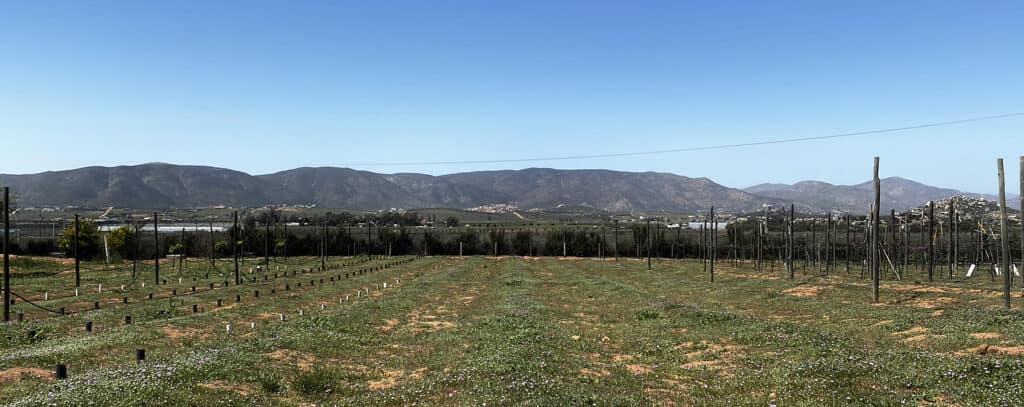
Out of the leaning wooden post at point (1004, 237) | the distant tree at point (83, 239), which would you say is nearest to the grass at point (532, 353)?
the leaning wooden post at point (1004, 237)

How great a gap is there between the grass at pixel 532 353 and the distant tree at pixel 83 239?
4992cm

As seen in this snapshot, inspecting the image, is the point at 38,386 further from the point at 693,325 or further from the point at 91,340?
the point at 693,325

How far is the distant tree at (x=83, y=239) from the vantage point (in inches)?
3059

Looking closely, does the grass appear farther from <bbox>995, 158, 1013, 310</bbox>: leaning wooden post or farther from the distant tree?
the distant tree

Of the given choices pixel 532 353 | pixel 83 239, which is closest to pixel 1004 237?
pixel 532 353

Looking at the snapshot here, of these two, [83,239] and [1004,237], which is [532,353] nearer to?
[1004,237]

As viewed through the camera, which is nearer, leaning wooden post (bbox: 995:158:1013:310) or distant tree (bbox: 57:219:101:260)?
leaning wooden post (bbox: 995:158:1013:310)

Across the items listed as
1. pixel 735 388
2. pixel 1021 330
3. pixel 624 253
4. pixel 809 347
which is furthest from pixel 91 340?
pixel 624 253

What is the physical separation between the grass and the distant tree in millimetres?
49918

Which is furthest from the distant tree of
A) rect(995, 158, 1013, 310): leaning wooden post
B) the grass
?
rect(995, 158, 1013, 310): leaning wooden post

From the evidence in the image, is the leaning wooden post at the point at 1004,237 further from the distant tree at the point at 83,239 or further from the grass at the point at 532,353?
the distant tree at the point at 83,239

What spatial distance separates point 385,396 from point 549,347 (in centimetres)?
662

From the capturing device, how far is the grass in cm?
1309

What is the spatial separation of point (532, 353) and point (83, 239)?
85.9 m
